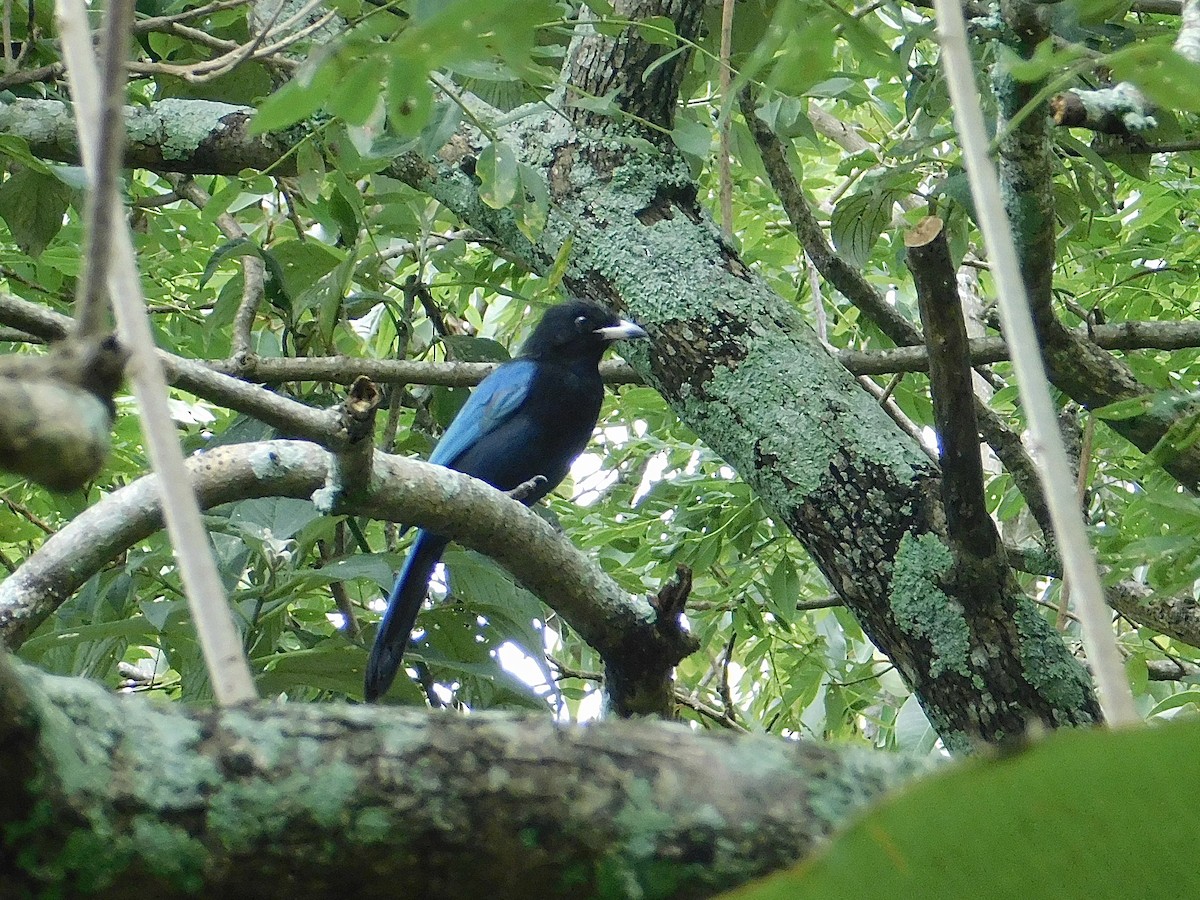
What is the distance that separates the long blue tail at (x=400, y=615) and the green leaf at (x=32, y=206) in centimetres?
107

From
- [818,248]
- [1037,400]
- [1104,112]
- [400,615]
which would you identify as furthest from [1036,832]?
[818,248]

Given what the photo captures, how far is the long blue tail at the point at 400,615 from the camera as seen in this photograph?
2463mm

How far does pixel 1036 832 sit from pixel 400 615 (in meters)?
2.49

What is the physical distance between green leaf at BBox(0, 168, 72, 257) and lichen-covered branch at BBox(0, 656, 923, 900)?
90.4 inches

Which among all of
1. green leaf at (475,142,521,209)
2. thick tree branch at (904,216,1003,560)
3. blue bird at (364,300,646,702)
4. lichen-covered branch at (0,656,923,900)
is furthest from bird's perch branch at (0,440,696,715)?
blue bird at (364,300,646,702)

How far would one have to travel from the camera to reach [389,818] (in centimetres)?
74

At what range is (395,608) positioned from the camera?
9.48ft

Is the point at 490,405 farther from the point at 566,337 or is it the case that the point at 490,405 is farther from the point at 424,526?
the point at 424,526

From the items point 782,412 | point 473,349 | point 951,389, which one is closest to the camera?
point 951,389

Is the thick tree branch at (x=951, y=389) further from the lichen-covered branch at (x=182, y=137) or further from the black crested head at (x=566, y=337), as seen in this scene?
the black crested head at (x=566, y=337)

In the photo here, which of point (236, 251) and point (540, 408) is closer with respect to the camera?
point (236, 251)

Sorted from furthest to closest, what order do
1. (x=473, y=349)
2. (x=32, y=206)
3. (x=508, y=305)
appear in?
(x=508, y=305), (x=473, y=349), (x=32, y=206)

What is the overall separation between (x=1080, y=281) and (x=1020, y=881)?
3270 mm

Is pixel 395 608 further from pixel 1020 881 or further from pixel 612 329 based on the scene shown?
pixel 1020 881
